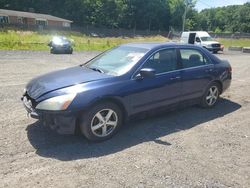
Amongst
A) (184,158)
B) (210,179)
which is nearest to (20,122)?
(184,158)

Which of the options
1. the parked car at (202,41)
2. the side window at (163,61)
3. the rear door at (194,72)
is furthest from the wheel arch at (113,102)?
the parked car at (202,41)

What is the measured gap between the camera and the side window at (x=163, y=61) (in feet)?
17.4

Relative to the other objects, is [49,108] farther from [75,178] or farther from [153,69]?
[153,69]

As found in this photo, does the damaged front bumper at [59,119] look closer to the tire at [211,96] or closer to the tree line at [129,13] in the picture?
the tire at [211,96]

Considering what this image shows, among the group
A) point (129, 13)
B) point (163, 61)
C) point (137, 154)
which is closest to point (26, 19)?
point (129, 13)

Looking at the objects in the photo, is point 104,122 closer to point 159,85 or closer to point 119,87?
point 119,87

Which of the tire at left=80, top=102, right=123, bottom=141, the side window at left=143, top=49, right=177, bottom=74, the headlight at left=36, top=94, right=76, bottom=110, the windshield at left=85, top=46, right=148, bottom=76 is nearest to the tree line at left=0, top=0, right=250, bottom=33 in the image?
the side window at left=143, top=49, right=177, bottom=74

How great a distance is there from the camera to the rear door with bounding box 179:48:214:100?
5.84 metres

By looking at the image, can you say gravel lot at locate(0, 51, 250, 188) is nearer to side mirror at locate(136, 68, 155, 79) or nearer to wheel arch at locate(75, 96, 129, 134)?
wheel arch at locate(75, 96, 129, 134)

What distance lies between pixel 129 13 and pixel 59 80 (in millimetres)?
80104

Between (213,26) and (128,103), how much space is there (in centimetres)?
12448

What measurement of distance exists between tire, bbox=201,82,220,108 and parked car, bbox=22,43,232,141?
2 cm

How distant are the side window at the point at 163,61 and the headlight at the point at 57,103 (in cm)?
160

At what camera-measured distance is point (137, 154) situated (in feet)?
14.0
